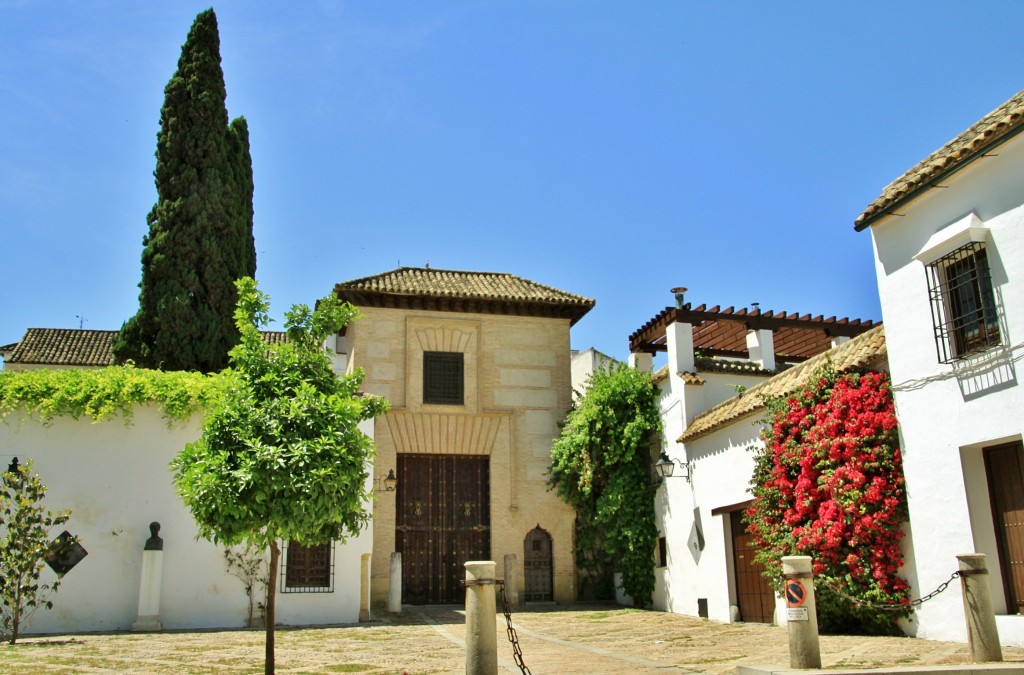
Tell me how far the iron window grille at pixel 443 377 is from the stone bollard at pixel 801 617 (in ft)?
39.4

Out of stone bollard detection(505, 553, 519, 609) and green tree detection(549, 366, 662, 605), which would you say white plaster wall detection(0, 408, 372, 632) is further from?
green tree detection(549, 366, 662, 605)

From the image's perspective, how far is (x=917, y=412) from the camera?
30.9ft

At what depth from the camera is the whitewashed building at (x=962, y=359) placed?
8406mm

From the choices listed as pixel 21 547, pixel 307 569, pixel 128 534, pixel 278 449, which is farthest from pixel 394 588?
pixel 278 449

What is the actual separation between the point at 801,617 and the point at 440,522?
11.6 meters

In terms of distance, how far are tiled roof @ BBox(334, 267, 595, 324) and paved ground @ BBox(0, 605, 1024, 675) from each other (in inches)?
300

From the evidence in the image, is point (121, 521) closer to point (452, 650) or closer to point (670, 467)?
point (452, 650)

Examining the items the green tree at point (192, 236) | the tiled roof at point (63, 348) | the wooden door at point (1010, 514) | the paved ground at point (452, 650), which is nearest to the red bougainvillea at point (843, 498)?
the paved ground at point (452, 650)

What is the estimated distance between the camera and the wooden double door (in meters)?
17.8

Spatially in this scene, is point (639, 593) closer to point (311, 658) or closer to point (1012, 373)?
point (311, 658)

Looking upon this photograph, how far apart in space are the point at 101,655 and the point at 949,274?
9.99 metres

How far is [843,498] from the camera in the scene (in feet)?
32.8

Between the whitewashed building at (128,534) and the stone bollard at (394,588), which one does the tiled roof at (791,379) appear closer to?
the stone bollard at (394,588)

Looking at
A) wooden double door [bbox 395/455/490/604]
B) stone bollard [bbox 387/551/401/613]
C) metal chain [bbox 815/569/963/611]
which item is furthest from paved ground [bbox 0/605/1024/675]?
wooden double door [bbox 395/455/490/604]
